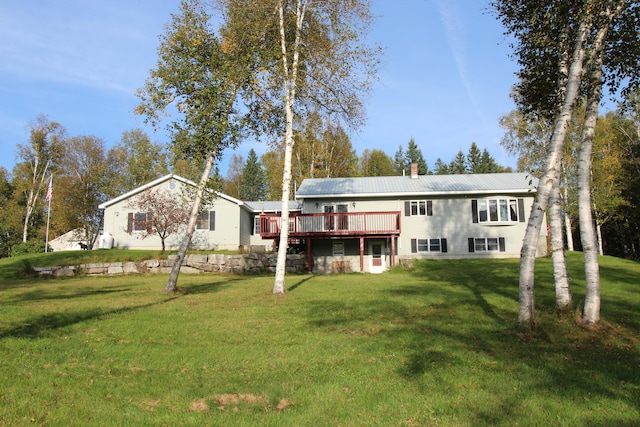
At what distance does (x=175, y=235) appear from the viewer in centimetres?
2903

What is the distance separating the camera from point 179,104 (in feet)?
48.3

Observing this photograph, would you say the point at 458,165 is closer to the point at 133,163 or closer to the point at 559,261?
the point at 133,163

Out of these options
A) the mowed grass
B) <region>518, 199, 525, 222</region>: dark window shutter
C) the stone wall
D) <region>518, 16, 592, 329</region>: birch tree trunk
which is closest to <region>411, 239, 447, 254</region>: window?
<region>518, 199, 525, 222</region>: dark window shutter

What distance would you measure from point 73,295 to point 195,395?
1059 centimetres

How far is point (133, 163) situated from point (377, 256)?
28.9 meters

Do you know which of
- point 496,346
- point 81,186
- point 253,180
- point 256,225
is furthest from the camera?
point 253,180

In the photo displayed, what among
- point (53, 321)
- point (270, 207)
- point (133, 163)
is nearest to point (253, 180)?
point (133, 163)

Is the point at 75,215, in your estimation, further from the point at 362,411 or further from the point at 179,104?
the point at 362,411

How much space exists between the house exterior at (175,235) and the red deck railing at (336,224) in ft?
18.2

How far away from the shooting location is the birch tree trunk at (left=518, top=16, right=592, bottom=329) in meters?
7.81

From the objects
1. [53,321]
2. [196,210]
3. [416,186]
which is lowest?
[53,321]

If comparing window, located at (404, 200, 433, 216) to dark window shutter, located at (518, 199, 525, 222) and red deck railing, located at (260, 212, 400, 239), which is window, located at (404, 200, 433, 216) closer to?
red deck railing, located at (260, 212, 400, 239)

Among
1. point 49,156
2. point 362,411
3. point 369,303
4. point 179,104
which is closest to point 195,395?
point 362,411

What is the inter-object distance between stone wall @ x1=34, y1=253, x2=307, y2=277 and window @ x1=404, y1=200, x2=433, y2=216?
7384 millimetres
